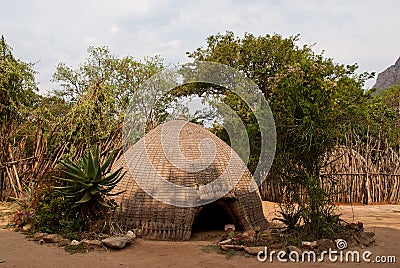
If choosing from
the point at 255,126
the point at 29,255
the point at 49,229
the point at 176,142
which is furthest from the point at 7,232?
the point at 255,126

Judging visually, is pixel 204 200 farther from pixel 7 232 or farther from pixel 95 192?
pixel 7 232

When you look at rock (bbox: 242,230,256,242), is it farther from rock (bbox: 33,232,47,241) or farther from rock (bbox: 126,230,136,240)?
rock (bbox: 33,232,47,241)

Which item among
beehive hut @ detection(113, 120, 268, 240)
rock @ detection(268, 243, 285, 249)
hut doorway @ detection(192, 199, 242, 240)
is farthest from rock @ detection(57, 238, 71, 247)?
rock @ detection(268, 243, 285, 249)

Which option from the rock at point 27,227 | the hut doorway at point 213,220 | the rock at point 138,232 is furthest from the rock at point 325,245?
the rock at point 27,227

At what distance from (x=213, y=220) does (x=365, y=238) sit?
3.35 metres

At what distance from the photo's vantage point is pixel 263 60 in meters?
14.8

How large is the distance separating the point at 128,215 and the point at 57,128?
484 centimetres

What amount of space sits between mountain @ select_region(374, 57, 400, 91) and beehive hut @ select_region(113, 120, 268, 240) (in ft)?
175

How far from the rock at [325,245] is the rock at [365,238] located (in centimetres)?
68

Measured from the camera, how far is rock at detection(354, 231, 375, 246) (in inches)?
248

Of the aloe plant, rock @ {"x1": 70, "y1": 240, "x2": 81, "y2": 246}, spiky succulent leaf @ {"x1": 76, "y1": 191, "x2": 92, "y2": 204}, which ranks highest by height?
the aloe plant

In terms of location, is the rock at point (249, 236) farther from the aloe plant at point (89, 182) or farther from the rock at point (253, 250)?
the aloe plant at point (89, 182)

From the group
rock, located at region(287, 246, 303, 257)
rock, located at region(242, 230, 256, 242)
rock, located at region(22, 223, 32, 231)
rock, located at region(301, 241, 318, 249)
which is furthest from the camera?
rock, located at region(22, 223, 32, 231)

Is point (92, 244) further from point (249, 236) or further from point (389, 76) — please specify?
point (389, 76)
